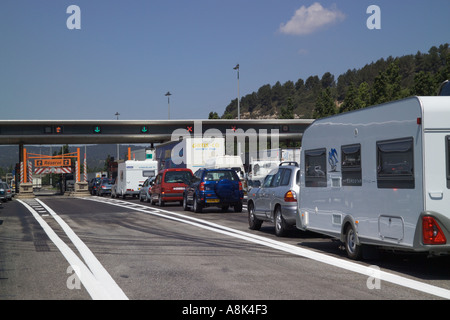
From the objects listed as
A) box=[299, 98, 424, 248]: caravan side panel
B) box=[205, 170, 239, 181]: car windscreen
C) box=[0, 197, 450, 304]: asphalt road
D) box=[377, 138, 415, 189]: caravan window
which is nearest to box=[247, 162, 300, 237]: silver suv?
box=[0, 197, 450, 304]: asphalt road

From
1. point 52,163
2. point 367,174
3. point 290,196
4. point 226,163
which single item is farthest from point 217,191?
point 52,163

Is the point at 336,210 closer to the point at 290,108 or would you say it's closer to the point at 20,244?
the point at 20,244

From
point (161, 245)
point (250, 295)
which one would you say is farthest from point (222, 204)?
point (250, 295)

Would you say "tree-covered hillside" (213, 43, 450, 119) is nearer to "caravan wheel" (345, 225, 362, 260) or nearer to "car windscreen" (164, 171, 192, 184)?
"car windscreen" (164, 171, 192, 184)

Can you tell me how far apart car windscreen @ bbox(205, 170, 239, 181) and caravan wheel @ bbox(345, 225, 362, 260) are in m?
14.1

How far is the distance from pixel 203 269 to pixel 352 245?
2.95 m

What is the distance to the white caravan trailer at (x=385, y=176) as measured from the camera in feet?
29.6

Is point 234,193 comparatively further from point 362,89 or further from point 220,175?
point 362,89

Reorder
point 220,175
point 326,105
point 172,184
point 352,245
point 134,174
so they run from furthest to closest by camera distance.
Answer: point 326,105, point 134,174, point 172,184, point 220,175, point 352,245

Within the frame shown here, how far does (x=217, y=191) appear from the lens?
24.9m

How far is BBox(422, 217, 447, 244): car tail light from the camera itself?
8.96 m

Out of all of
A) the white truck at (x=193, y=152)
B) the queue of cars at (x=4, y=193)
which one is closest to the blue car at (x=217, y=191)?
the white truck at (x=193, y=152)

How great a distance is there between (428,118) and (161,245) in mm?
6991

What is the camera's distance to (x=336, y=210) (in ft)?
38.9
